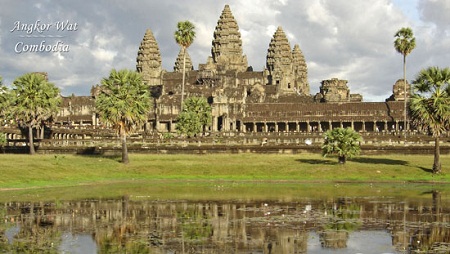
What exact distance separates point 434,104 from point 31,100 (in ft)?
150

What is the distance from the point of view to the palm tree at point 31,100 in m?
79.3

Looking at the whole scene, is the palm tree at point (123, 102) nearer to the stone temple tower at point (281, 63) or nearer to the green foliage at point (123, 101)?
the green foliage at point (123, 101)

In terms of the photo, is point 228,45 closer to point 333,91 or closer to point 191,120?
point 333,91

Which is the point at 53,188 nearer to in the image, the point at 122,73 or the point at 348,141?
the point at 122,73

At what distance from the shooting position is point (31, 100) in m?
79.4

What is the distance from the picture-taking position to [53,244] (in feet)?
87.6

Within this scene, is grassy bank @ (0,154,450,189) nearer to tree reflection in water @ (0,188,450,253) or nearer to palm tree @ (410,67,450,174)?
palm tree @ (410,67,450,174)

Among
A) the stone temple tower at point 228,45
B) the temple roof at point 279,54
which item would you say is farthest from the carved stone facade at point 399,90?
the stone temple tower at point 228,45

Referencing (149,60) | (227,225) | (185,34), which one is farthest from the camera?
(149,60)

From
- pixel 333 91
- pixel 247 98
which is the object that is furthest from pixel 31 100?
pixel 333 91

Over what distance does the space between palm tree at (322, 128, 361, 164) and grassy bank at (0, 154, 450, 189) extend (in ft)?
4.29

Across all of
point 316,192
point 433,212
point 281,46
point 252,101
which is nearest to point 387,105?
point 252,101


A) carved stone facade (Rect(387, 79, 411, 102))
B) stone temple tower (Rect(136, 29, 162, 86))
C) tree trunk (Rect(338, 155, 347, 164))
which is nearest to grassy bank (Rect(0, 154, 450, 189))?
tree trunk (Rect(338, 155, 347, 164))

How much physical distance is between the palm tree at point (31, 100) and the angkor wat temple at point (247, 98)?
187ft
